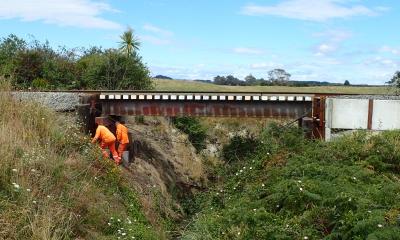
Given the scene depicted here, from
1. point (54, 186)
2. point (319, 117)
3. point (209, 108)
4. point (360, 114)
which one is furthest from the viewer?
point (209, 108)

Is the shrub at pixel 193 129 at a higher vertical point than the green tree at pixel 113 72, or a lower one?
lower

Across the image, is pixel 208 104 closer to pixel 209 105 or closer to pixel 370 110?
pixel 209 105

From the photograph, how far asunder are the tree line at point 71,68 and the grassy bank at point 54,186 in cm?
1906

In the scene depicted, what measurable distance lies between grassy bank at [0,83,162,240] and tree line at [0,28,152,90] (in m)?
19.1

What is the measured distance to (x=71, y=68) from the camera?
37.8 m

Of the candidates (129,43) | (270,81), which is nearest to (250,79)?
(270,81)

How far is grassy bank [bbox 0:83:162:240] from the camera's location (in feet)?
27.2

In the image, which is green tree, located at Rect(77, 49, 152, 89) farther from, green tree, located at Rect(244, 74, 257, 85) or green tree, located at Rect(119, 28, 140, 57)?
green tree, located at Rect(244, 74, 257, 85)

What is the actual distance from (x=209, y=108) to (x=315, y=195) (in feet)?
39.2

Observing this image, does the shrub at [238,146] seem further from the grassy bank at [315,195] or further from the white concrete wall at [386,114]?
the grassy bank at [315,195]

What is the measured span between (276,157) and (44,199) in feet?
25.9

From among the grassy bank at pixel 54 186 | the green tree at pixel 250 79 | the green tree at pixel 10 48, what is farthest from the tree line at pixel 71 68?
the green tree at pixel 250 79

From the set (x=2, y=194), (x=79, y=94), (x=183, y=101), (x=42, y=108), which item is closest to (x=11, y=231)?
(x=2, y=194)

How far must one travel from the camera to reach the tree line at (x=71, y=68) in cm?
3466
